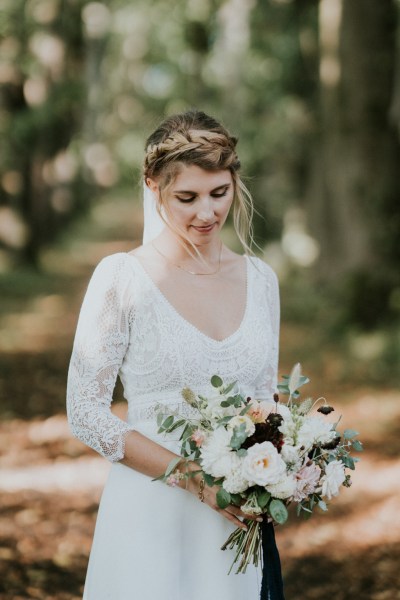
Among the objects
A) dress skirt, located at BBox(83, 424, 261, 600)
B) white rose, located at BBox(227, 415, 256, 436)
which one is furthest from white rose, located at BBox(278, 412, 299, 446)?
dress skirt, located at BBox(83, 424, 261, 600)

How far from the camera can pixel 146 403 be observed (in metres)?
2.67

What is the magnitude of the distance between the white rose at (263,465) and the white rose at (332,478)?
0.60 ft

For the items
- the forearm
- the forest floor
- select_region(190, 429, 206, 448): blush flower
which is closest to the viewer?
select_region(190, 429, 206, 448): blush flower

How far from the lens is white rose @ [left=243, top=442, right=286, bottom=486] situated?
224cm

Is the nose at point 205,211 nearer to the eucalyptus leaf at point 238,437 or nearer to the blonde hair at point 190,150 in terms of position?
the blonde hair at point 190,150

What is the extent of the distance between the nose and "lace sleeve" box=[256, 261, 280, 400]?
20.7 inches

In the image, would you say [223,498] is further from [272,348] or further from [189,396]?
[272,348]

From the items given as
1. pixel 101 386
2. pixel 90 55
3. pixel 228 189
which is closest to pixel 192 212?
pixel 228 189

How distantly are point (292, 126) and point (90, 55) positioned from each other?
42.6 feet

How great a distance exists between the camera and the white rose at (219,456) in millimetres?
2291

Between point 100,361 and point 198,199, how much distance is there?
622mm

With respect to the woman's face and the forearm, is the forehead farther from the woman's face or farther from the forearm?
the forearm

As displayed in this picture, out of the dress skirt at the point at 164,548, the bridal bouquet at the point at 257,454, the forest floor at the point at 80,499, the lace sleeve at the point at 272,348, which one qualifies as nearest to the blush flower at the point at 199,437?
the bridal bouquet at the point at 257,454

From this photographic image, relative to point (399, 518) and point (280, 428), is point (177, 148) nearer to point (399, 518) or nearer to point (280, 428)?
point (280, 428)
